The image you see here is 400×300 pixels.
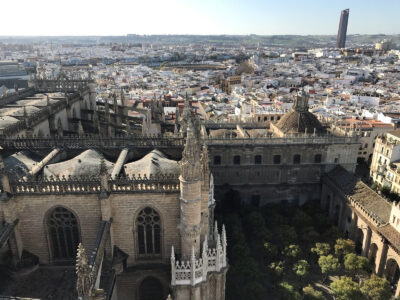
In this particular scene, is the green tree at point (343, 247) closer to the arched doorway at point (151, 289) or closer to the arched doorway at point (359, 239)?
the arched doorway at point (359, 239)

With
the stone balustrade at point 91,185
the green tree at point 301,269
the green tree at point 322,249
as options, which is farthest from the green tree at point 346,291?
the stone balustrade at point 91,185

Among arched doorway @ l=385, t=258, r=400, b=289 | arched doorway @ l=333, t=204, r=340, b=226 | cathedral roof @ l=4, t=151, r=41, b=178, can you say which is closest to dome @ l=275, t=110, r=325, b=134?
arched doorway @ l=333, t=204, r=340, b=226

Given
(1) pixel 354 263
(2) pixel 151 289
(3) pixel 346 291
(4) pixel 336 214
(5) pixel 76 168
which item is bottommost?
(4) pixel 336 214

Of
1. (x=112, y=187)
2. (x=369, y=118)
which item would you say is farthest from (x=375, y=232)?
(x=369, y=118)

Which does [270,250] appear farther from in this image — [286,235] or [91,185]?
[91,185]

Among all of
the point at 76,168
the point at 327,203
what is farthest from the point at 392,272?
the point at 76,168

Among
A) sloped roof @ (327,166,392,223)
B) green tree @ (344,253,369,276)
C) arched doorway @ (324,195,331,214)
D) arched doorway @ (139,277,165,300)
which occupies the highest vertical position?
arched doorway @ (139,277,165,300)

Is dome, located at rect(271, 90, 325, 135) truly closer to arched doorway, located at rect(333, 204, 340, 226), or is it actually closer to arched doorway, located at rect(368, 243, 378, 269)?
arched doorway, located at rect(333, 204, 340, 226)
